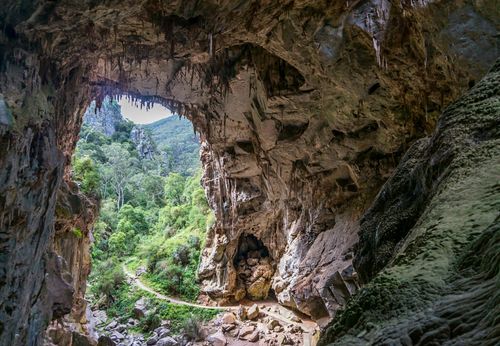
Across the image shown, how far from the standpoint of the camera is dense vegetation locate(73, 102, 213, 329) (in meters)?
20.5

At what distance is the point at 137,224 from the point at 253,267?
1525cm

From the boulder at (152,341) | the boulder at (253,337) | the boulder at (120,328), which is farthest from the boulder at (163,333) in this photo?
the boulder at (253,337)

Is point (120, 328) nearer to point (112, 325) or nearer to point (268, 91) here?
point (112, 325)

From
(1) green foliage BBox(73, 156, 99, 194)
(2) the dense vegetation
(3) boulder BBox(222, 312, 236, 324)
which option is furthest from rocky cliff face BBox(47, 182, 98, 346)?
(3) boulder BBox(222, 312, 236, 324)

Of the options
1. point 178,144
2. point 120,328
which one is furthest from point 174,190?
point 178,144

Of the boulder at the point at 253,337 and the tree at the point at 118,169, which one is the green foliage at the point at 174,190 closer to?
the tree at the point at 118,169

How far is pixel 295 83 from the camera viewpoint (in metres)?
11.9

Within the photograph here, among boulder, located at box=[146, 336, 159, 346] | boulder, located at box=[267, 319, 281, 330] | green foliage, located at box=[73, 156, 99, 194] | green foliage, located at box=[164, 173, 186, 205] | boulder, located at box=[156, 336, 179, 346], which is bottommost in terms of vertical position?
boulder, located at box=[146, 336, 159, 346]

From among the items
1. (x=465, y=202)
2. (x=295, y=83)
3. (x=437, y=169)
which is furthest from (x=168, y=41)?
(x=465, y=202)

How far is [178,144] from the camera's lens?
199 feet

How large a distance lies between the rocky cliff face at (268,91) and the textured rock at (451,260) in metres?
1.17

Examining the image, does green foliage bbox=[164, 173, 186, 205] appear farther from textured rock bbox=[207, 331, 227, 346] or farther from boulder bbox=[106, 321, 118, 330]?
textured rock bbox=[207, 331, 227, 346]

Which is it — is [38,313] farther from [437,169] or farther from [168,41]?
[437,169]

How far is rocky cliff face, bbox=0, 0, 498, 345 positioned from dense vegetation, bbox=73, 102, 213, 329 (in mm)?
6204
